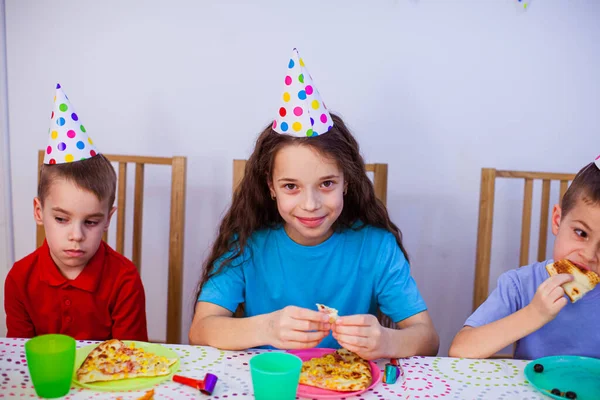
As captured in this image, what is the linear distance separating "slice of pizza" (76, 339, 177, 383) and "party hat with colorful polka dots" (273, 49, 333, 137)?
1.84 ft

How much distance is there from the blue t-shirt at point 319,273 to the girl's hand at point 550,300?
1.10ft

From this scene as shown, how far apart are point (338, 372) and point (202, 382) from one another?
235 mm

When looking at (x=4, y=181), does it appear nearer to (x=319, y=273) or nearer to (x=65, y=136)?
(x=65, y=136)

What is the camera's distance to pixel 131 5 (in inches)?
75.3

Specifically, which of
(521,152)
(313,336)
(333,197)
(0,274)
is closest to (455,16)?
(521,152)

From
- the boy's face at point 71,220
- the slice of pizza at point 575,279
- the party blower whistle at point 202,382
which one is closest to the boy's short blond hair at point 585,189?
the slice of pizza at point 575,279

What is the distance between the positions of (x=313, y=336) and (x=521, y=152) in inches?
51.6

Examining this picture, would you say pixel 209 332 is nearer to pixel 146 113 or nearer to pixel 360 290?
pixel 360 290

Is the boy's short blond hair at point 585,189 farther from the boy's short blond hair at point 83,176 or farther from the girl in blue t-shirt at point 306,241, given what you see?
the boy's short blond hair at point 83,176

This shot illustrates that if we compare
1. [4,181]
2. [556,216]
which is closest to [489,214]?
[556,216]

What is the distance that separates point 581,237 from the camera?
1.17 m

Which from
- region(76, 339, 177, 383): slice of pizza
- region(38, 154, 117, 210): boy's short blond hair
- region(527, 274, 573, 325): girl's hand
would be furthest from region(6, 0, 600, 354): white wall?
region(76, 339, 177, 383): slice of pizza

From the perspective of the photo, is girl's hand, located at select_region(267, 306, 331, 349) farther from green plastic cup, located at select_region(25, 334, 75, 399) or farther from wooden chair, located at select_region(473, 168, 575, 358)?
wooden chair, located at select_region(473, 168, 575, 358)

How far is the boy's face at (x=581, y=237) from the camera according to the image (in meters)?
1.15
